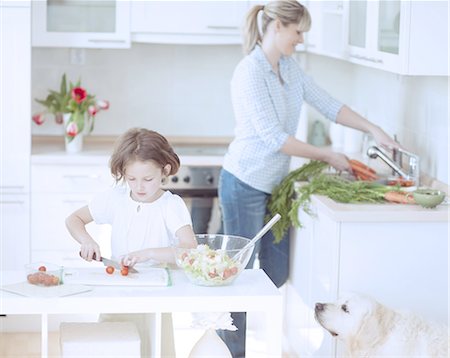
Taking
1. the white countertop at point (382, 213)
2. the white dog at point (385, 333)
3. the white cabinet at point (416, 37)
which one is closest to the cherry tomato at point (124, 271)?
the white dog at point (385, 333)

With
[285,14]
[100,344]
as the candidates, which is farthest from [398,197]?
[100,344]

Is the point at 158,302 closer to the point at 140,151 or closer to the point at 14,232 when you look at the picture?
the point at 140,151

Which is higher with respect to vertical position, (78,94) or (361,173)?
(78,94)

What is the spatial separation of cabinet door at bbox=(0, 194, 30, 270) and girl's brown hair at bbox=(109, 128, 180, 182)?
1.79 meters

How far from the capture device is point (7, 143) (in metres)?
4.33

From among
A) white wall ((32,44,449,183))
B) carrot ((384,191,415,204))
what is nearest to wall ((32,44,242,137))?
white wall ((32,44,449,183))

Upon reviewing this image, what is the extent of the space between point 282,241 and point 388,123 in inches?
33.1

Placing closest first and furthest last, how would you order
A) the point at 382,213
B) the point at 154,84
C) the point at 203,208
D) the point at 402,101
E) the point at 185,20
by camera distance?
the point at 382,213
the point at 402,101
the point at 203,208
the point at 185,20
the point at 154,84

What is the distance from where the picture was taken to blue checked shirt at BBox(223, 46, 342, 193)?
12.1 ft

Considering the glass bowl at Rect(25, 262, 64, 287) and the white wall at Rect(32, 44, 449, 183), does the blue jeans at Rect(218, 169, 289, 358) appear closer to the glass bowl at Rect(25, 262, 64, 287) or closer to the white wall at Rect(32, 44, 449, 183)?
the white wall at Rect(32, 44, 449, 183)

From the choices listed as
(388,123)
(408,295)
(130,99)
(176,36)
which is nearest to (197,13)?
(176,36)

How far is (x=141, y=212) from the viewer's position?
9.14 ft

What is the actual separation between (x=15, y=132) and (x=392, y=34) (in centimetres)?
182

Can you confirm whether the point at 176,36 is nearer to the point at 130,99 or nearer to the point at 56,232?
the point at 130,99
